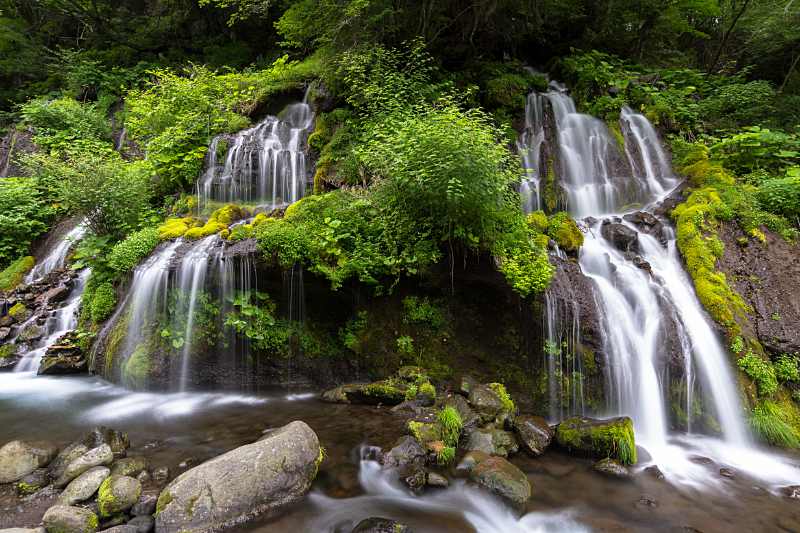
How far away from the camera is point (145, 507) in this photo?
3303 mm

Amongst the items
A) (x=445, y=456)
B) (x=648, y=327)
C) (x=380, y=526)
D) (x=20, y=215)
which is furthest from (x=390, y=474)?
(x=20, y=215)

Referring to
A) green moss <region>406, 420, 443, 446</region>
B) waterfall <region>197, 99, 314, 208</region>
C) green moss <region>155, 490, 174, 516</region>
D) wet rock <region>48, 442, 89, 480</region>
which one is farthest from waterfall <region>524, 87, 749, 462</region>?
waterfall <region>197, 99, 314, 208</region>

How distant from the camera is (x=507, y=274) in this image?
573cm

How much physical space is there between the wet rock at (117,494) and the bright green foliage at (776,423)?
717cm

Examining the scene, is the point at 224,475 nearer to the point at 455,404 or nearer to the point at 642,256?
the point at 455,404

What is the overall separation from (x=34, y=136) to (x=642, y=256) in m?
19.8

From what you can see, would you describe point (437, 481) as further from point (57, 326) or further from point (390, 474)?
point (57, 326)

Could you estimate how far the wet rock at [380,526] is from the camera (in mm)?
3279

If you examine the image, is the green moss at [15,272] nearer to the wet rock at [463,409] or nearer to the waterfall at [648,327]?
the wet rock at [463,409]

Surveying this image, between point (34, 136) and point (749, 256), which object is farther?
point (34, 136)

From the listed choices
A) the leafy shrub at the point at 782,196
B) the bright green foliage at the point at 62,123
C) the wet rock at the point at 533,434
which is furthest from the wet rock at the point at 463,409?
the bright green foliage at the point at 62,123

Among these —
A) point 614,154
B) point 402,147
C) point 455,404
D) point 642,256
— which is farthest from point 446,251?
point 614,154

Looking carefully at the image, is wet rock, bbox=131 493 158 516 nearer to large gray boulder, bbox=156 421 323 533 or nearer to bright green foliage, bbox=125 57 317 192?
large gray boulder, bbox=156 421 323 533

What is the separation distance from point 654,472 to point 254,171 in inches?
393
